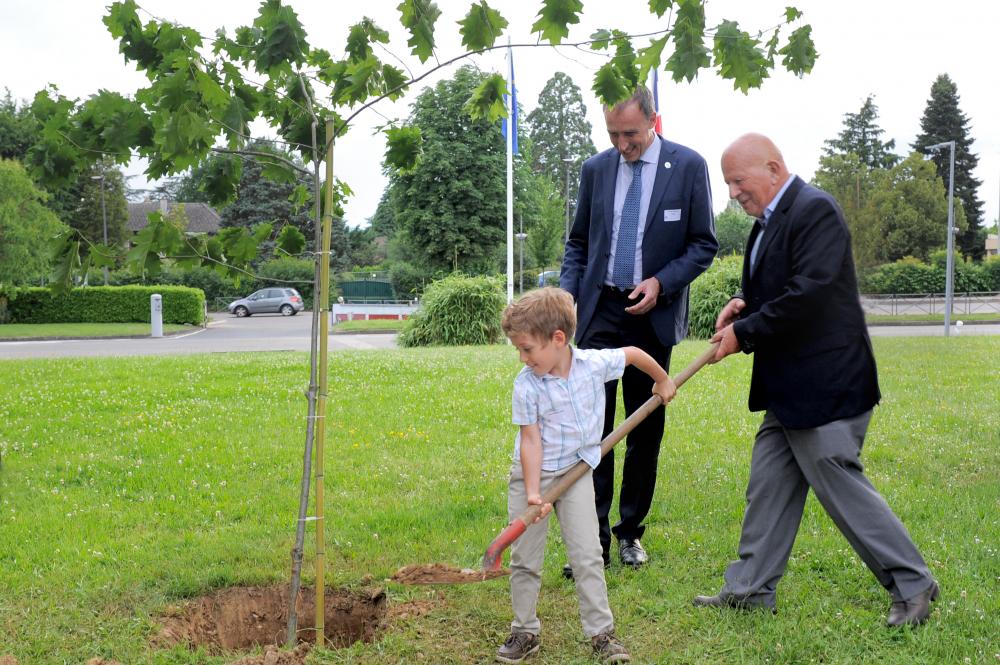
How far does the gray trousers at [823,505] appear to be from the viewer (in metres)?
3.51

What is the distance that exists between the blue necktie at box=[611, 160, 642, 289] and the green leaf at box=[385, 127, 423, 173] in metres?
1.07

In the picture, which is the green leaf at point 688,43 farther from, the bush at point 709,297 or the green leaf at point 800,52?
the bush at point 709,297

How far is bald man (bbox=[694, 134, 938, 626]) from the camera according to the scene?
3486mm

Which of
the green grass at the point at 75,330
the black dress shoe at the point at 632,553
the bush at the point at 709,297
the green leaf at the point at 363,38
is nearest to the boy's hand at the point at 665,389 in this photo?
the black dress shoe at the point at 632,553

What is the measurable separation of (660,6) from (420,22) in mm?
900

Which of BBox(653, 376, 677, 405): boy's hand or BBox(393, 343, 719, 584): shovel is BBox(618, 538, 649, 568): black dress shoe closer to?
BBox(393, 343, 719, 584): shovel

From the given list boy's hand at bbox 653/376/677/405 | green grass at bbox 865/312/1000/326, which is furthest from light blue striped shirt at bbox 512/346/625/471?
green grass at bbox 865/312/1000/326

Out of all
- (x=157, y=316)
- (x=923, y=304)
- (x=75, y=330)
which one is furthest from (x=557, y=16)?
(x=923, y=304)

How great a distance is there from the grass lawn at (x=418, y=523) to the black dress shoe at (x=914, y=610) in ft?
0.19

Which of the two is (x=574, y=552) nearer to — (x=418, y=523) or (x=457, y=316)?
(x=418, y=523)

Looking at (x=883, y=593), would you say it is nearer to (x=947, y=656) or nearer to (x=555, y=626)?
(x=947, y=656)

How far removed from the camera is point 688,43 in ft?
10.5

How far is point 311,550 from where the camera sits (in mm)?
4785

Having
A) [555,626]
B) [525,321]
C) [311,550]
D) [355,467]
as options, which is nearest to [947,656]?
[555,626]
